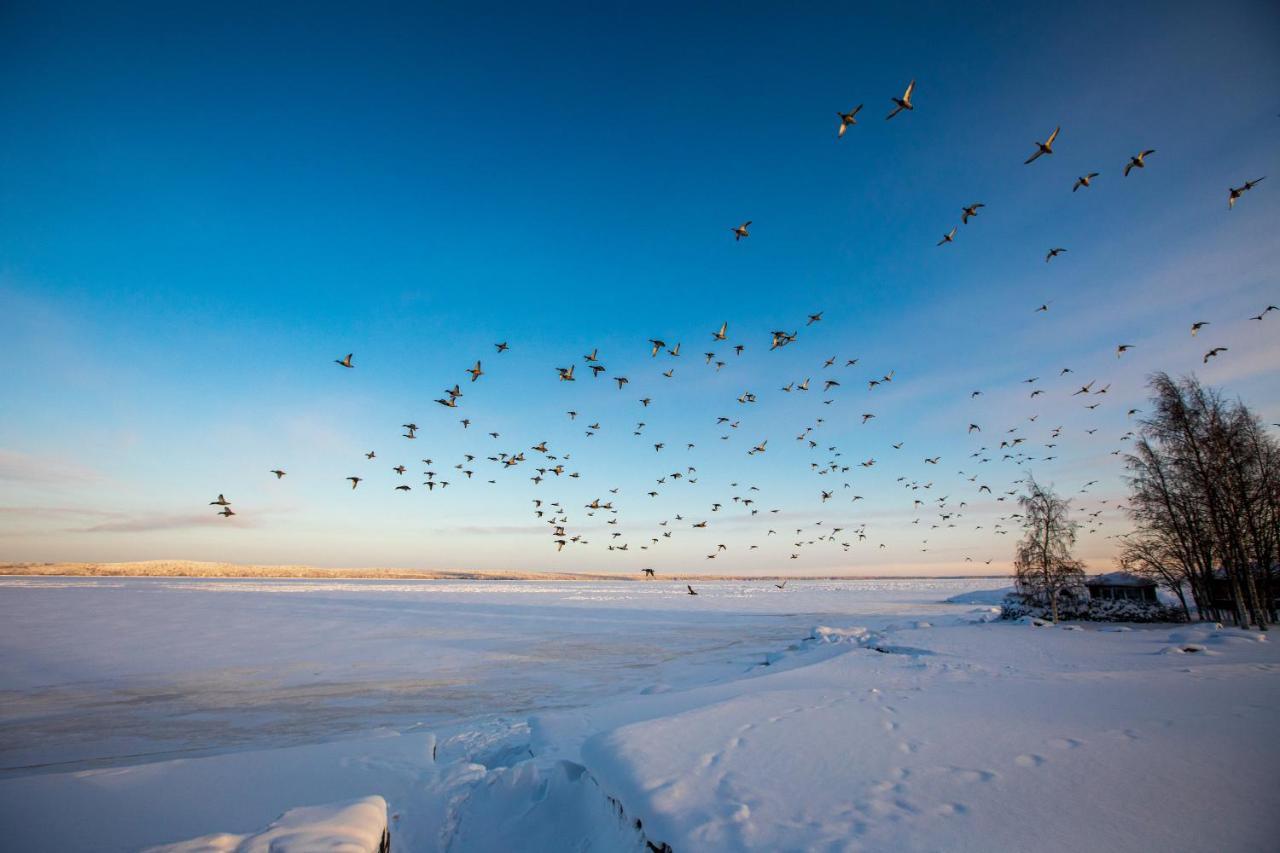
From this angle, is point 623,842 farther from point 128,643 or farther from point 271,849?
point 128,643

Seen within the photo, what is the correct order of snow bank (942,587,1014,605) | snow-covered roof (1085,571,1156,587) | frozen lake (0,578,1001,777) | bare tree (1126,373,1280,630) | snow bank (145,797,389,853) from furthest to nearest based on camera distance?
snow bank (942,587,1014,605)
snow-covered roof (1085,571,1156,587)
bare tree (1126,373,1280,630)
frozen lake (0,578,1001,777)
snow bank (145,797,389,853)

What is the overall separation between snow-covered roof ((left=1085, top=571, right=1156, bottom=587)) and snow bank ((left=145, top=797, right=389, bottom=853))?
4882 cm

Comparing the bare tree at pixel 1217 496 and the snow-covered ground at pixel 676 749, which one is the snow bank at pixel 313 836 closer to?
the snow-covered ground at pixel 676 749

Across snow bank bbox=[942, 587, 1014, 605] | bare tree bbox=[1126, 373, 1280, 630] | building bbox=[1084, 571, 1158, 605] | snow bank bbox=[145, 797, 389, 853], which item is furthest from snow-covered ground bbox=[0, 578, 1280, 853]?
snow bank bbox=[942, 587, 1014, 605]

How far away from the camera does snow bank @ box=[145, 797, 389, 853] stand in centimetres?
446

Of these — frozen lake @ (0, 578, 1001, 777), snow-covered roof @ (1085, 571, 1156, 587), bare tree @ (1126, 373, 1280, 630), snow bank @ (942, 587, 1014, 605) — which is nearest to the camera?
frozen lake @ (0, 578, 1001, 777)

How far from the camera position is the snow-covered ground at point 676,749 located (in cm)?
450

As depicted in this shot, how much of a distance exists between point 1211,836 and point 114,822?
11.5 meters

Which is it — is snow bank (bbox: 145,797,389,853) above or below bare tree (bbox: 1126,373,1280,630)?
below

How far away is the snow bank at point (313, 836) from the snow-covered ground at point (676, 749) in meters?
0.13

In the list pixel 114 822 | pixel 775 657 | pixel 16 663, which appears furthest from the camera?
pixel 775 657

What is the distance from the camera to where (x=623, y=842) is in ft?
17.3

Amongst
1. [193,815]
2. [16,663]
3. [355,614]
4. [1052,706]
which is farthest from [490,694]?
[355,614]

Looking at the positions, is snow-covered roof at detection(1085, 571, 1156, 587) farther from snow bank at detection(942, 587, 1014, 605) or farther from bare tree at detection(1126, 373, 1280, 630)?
snow bank at detection(942, 587, 1014, 605)
